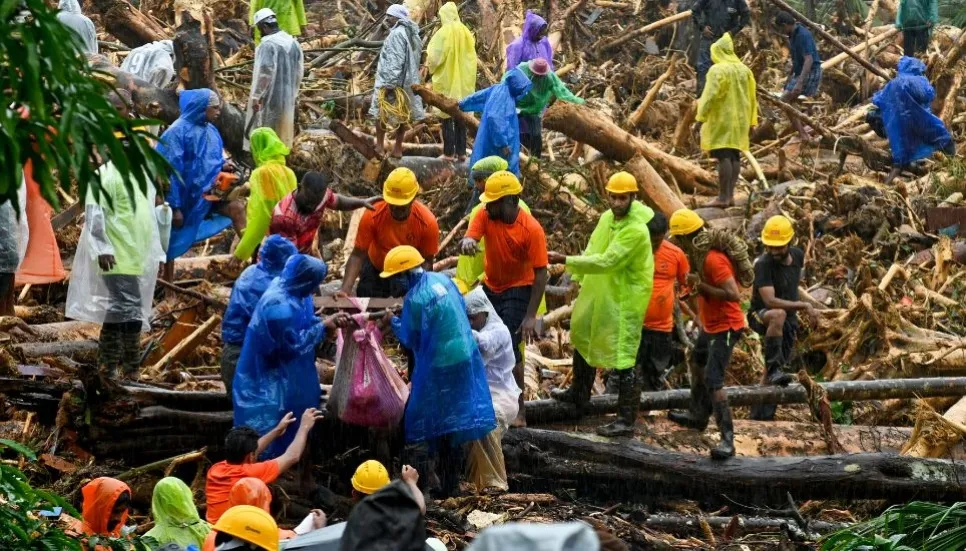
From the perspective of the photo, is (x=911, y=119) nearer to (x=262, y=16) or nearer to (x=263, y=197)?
(x=262, y=16)

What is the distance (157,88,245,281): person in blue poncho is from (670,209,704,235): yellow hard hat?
335 centimetres

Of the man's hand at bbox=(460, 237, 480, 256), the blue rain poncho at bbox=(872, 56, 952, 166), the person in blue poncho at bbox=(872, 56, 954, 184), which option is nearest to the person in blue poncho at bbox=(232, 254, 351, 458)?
the man's hand at bbox=(460, 237, 480, 256)

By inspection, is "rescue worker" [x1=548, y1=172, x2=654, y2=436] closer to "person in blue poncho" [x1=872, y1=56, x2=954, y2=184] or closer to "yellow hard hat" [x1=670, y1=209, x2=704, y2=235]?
"yellow hard hat" [x1=670, y1=209, x2=704, y2=235]

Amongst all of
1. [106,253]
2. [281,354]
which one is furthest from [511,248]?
[106,253]

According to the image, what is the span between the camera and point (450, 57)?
1456 cm

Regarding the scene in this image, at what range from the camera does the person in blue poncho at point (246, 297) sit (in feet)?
27.6

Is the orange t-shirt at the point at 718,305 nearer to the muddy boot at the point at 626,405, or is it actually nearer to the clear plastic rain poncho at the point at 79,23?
the muddy boot at the point at 626,405

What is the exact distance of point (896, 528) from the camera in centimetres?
654

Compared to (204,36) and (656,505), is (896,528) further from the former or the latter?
(204,36)

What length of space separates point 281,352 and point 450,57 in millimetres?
7118

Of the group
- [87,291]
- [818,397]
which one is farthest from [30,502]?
[818,397]

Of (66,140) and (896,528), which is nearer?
(66,140)

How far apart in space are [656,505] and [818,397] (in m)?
1.39

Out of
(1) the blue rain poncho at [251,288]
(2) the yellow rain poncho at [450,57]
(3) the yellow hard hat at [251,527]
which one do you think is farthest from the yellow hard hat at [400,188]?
(2) the yellow rain poncho at [450,57]
